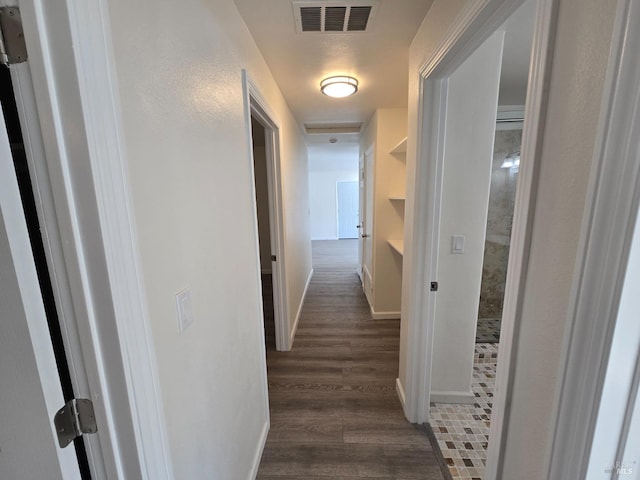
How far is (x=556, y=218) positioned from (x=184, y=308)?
103 cm

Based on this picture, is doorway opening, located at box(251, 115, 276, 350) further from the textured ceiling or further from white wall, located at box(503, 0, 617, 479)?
white wall, located at box(503, 0, 617, 479)

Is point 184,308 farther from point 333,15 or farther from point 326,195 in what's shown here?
point 326,195

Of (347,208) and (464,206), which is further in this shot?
(347,208)

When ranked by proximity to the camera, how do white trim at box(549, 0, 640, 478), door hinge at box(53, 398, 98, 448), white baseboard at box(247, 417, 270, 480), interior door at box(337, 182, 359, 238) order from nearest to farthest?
white trim at box(549, 0, 640, 478), door hinge at box(53, 398, 98, 448), white baseboard at box(247, 417, 270, 480), interior door at box(337, 182, 359, 238)

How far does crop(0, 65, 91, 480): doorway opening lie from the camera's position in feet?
1.64

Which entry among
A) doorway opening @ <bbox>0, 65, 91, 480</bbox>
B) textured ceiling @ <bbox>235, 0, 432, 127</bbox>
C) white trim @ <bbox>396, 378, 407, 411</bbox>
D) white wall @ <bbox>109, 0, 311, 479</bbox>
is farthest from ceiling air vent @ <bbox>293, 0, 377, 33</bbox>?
white trim @ <bbox>396, 378, 407, 411</bbox>

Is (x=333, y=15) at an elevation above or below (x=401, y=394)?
above

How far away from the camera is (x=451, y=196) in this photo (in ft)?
5.56

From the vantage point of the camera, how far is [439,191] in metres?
1.48

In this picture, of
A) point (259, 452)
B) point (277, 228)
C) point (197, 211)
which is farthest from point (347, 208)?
point (197, 211)

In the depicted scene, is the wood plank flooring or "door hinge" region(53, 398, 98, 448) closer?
"door hinge" region(53, 398, 98, 448)

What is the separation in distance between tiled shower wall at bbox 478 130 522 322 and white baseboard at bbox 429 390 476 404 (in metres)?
1.27

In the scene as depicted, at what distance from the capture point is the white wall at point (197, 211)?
2.15 feet

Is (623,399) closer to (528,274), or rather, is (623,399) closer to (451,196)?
(528,274)
